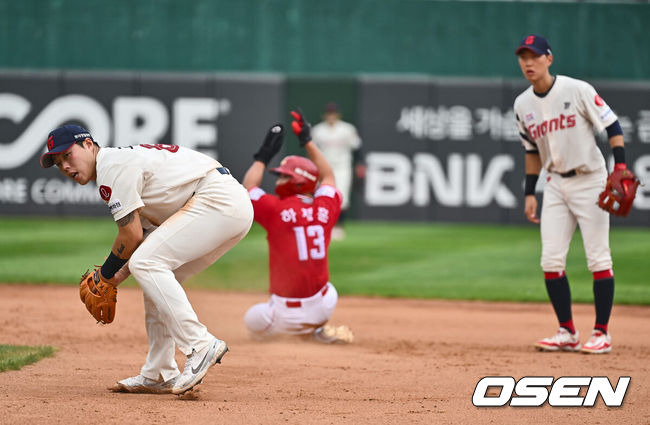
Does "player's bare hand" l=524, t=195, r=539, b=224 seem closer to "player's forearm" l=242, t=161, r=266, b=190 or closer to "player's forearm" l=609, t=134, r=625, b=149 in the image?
"player's forearm" l=609, t=134, r=625, b=149

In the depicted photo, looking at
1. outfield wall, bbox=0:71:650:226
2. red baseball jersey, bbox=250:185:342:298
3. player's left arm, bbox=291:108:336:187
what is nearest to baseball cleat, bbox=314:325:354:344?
red baseball jersey, bbox=250:185:342:298

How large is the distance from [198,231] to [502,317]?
430 centimetres

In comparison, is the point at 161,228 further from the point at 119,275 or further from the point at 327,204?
the point at 327,204

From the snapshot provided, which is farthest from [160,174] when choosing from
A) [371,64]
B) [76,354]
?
[371,64]

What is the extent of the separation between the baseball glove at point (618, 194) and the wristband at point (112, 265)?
3220mm

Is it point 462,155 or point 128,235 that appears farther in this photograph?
point 462,155

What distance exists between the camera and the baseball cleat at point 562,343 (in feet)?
21.6

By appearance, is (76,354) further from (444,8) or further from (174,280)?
(444,8)

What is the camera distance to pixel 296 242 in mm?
6617

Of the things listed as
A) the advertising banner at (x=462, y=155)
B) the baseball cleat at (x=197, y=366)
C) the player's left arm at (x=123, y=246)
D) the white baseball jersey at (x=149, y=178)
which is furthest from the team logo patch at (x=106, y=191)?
the advertising banner at (x=462, y=155)

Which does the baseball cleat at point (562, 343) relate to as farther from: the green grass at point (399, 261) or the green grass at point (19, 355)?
the green grass at point (19, 355)

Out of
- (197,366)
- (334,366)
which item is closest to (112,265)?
(197,366)

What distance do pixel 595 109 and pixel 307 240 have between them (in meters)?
2.13

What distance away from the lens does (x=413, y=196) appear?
16.5m
